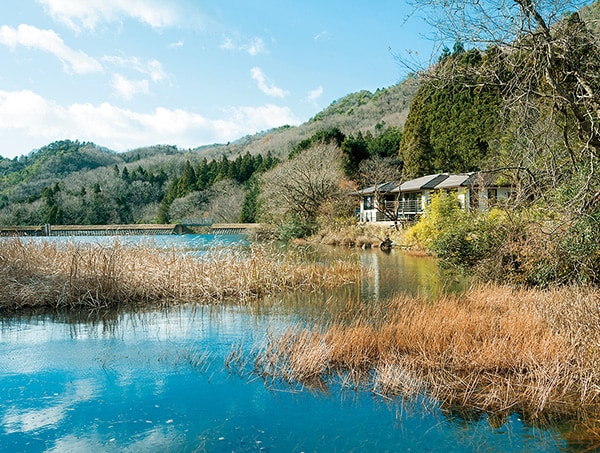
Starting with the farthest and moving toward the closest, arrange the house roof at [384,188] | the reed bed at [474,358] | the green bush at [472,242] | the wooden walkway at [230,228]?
the wooden walkway at [230,228] < the house roof at [384,188] < the green bush at [472,242] < the reed bed at [474,358]

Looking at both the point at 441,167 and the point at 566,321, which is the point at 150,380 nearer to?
the point at 566,321

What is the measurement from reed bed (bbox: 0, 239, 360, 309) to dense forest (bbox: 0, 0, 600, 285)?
180 inches

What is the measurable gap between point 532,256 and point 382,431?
679 centimetres

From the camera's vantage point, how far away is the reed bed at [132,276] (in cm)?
1203

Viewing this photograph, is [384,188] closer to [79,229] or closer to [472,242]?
[472,242]

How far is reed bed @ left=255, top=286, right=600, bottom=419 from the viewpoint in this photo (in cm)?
606

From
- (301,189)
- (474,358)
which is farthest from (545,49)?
(301,189)

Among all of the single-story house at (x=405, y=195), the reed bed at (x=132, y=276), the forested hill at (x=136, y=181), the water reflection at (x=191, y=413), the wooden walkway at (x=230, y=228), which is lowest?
the water reflection at (x=191, y=413)

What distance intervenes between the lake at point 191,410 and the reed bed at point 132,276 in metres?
2.66

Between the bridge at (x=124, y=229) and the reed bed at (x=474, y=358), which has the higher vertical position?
the bridge at (x=124, y=229)

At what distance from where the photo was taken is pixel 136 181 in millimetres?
65438

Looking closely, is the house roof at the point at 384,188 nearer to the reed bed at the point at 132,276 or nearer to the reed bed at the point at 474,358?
the reed bed at the point at 132,276

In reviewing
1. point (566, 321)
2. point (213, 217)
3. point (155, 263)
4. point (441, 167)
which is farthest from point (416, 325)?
point (213, 217)

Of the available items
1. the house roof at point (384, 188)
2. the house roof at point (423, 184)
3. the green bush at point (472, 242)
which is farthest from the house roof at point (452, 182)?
the green bush at point (472, 242)
